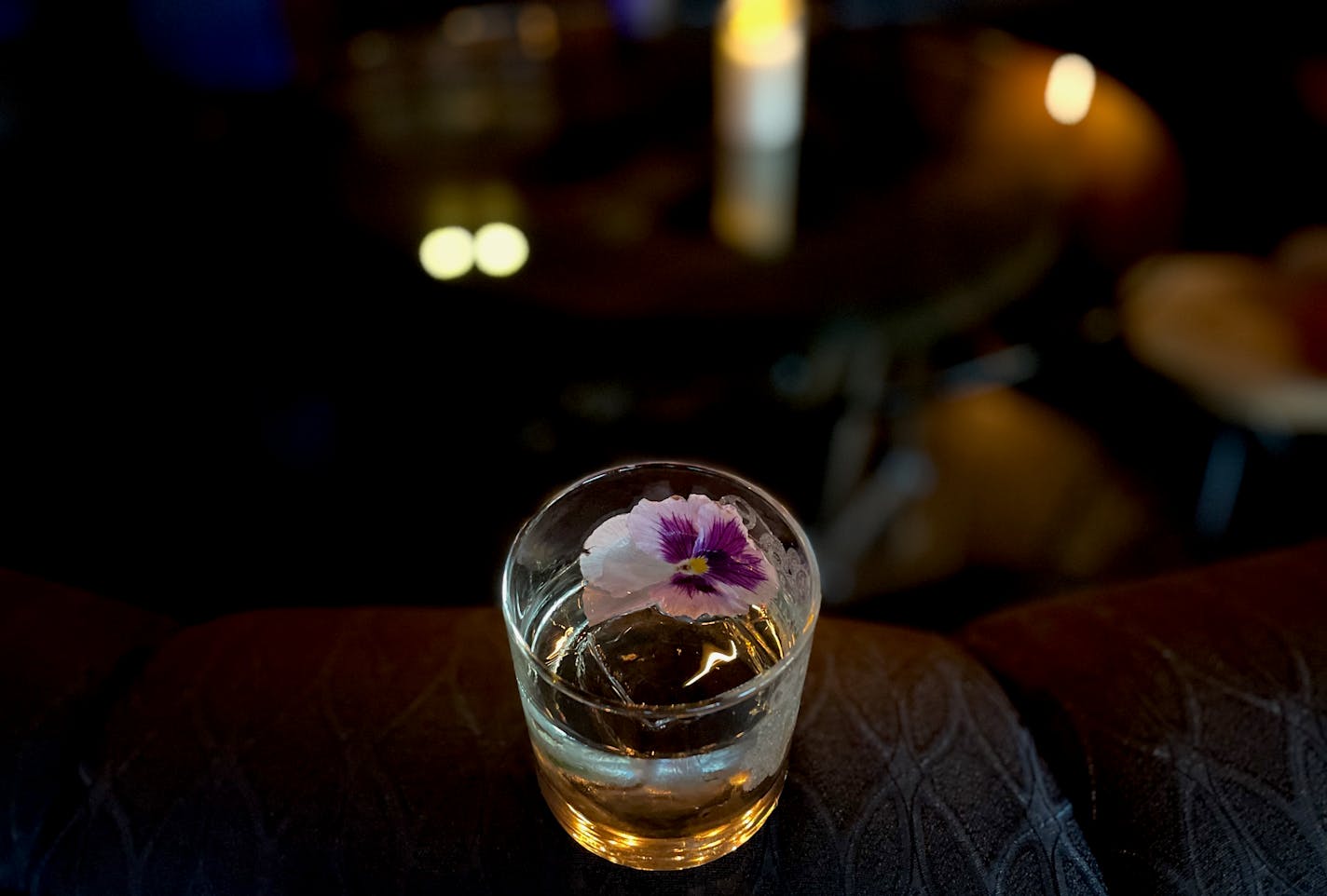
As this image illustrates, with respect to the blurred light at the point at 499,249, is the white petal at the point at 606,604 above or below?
above

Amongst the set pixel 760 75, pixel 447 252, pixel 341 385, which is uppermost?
pixel 760 75

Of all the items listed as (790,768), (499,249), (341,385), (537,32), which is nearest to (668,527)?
(790,768)

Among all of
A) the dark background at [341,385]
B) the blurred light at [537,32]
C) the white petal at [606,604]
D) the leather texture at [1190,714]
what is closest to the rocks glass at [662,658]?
the white petal at [606,604]

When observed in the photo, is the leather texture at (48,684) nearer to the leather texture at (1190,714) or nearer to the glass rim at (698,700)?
the glass rim at (698,700)

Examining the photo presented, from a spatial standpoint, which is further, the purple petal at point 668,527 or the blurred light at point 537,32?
the blurred light at point 537,32

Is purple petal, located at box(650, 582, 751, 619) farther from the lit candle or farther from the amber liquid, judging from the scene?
the lit candle

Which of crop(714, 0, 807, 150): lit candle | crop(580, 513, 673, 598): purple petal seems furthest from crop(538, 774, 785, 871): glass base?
crop(714, 0, 807, 150): lit candle

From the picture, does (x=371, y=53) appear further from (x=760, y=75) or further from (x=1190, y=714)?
(x=1190, y=714)

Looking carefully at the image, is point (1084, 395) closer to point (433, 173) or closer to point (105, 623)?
point (433, 173)
